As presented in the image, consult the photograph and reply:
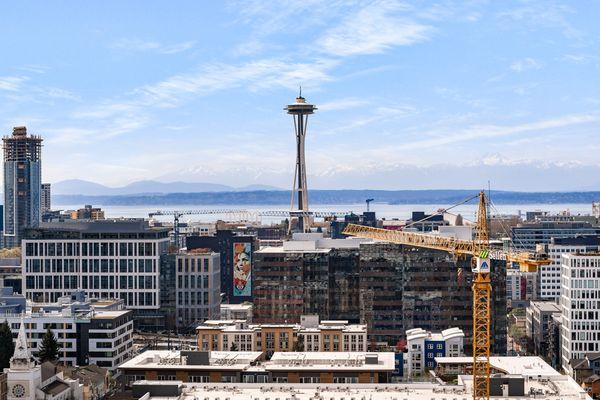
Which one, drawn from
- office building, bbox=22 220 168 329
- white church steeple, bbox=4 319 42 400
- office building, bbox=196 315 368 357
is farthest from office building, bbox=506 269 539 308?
white church steeple, bbox=4 319 42 400

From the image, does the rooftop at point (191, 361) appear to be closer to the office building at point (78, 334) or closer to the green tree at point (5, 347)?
the green tree at point (5, 347)

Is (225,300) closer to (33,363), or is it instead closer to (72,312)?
(72,312)

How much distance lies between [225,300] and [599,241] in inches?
2193

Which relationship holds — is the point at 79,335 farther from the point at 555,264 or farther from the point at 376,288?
the point at 555,264

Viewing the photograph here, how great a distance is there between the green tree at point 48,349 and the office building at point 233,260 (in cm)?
6308

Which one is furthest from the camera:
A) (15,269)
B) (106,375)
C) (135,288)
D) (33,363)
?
(15,269)

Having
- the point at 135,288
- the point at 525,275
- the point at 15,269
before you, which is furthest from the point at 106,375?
the point at 525,275

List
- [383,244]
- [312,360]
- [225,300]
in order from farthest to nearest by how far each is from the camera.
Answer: [225,300] < [383,244] < [312,360]

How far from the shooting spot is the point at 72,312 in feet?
328

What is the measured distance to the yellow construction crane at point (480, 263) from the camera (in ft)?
225

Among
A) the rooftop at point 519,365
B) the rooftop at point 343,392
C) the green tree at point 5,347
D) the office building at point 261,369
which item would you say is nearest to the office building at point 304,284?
the green tree at point 5,347

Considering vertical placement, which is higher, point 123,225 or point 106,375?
point 123,225

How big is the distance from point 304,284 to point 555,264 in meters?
56.5

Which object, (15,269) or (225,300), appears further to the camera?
(225,300)
